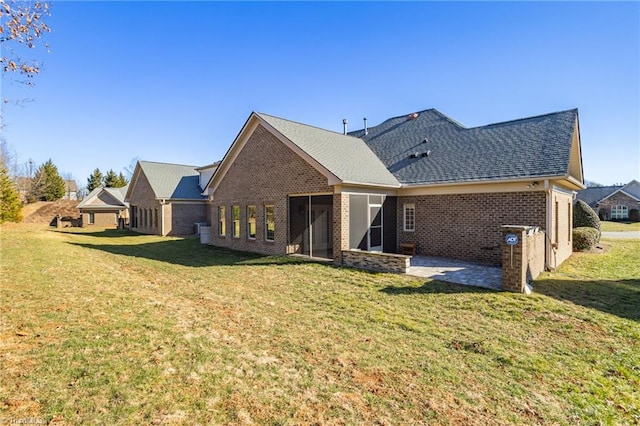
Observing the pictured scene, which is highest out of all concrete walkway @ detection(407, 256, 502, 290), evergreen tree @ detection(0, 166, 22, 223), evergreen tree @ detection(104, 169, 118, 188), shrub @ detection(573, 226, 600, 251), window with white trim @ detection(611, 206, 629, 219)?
evergreen tree @ detection(104, 169, 118, 188)

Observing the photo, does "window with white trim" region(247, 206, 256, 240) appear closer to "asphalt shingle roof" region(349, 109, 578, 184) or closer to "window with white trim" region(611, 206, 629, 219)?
"asphalt shingle roof" region(349, 109, 578, 184)

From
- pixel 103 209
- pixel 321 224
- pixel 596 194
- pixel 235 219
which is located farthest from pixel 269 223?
pixel 596 194

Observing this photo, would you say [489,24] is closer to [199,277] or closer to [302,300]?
[302,300]

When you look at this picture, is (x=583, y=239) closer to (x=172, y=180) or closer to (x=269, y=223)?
(x=269, y=223)

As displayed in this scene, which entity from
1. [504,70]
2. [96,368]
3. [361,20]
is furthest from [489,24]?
[96,368]

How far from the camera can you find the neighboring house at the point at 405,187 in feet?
38.6

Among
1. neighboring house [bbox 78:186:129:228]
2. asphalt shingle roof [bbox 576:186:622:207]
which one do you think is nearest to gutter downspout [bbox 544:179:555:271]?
neighboring house [bbox 78:186:129:228]

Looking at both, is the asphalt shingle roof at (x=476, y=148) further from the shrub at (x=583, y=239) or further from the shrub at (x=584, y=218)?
the shrub at (x=584, y=218)

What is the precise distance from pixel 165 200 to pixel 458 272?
24.2 meters

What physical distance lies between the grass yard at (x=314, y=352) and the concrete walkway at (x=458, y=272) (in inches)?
27.3

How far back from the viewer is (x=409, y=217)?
14727 mm

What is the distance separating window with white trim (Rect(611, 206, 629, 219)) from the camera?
161 feet

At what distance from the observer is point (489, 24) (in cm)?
1205

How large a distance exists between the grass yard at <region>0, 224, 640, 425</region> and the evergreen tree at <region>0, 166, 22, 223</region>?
24280 mm
